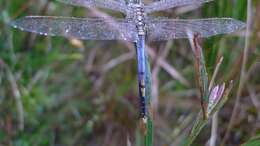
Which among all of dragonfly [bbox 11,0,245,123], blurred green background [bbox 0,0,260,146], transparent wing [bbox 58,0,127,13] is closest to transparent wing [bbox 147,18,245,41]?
dragonfly [bbox 11,0,245,123]

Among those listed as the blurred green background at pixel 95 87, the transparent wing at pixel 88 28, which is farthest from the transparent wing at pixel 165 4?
the blurred green background at pixel 95 87

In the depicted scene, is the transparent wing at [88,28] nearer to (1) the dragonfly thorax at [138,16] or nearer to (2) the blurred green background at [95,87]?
(1) the dragonfly thorax at [138,16]

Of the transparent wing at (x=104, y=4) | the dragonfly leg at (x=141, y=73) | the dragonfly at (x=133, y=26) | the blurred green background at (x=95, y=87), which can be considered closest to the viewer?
the dragonfly leg at (x=141, y=73)

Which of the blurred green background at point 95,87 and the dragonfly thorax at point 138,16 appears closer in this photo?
the dragonfly thorax at point 138,16

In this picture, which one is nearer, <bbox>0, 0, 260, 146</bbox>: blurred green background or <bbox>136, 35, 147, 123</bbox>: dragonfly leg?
<bbox>136, 35, 147, 123</bbox>: dragonfly leg

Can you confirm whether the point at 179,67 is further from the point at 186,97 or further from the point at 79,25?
the point at 79,25

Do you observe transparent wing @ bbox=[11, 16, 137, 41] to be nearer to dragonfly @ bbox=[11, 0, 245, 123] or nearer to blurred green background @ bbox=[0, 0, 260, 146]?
dragonfly @ bbox=[11, 0, 245, 123]

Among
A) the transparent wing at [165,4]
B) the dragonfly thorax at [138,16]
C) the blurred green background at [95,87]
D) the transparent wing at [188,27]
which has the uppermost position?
the transparent wing at [165,4]
